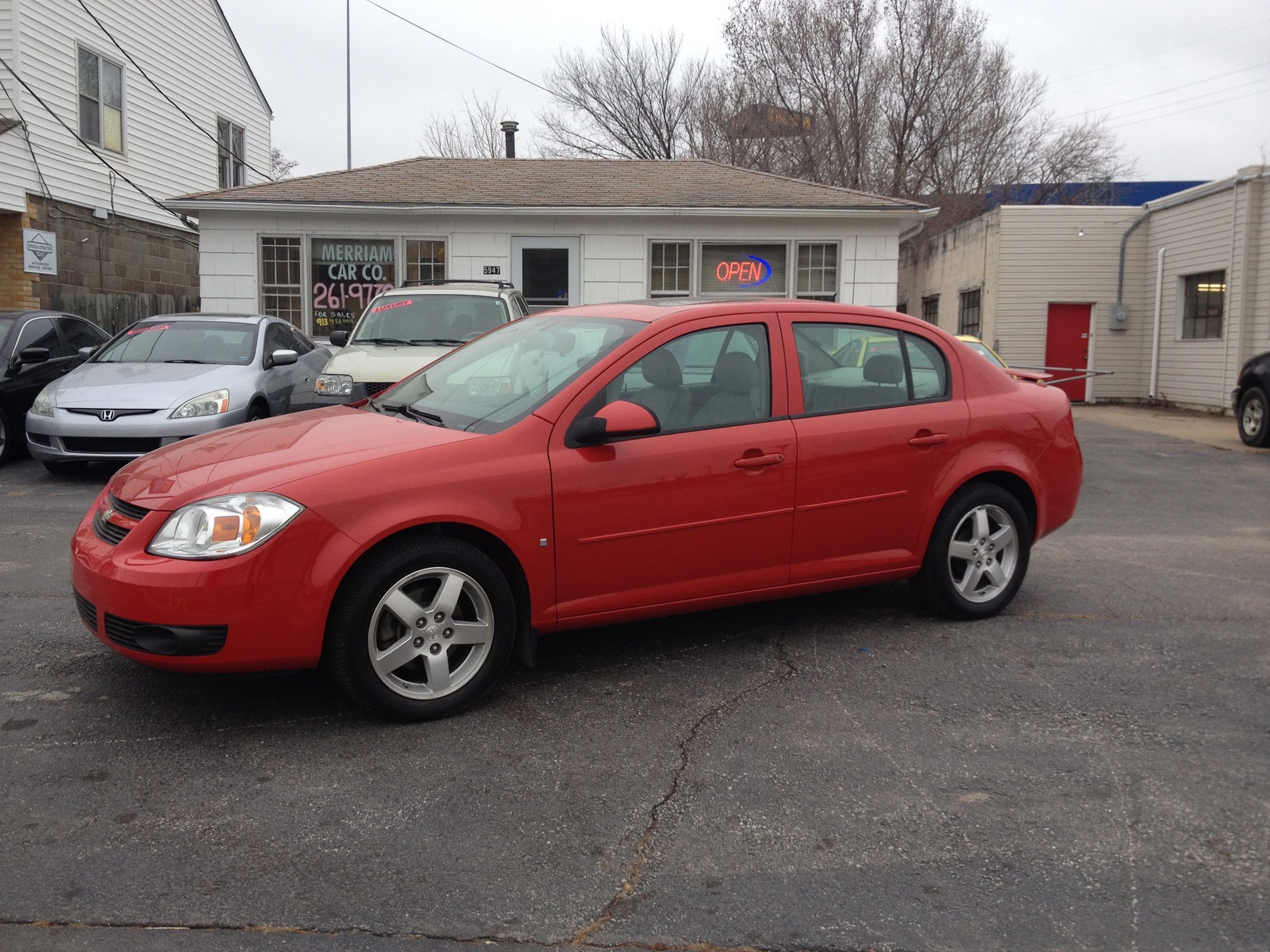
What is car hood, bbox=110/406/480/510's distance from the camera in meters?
3.85

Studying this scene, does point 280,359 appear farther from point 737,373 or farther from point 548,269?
point 548,269

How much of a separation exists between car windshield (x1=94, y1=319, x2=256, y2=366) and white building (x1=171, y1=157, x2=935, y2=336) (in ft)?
17.4

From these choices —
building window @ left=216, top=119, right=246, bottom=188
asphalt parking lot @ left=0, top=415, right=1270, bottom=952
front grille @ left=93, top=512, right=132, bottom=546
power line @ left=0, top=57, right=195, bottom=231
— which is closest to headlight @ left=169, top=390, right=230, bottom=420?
asphalt parking lot @ left=0, top=415, right=1270, bottom=952

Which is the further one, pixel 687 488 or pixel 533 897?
pixel 687 488

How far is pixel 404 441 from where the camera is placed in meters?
4.15

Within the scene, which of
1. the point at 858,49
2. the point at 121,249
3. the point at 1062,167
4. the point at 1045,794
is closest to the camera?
the point at 1045,794

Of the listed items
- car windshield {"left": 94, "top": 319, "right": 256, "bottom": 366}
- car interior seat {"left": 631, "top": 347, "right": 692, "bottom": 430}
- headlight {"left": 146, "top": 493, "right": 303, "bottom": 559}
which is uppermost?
car windshield {"left": 94, "top": 319, "right": 256, "bottom": 366}

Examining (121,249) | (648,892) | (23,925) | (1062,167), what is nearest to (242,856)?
(23,925)

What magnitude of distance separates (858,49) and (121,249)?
2211 centimetres

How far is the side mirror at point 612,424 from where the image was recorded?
4164 mm

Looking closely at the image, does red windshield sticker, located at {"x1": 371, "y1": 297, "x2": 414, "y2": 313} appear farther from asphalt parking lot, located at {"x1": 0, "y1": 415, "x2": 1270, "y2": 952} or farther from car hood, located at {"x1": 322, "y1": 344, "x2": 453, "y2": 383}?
asphalt parking lot, located at {"x1": 0, "y1": 415, "x2": 1270, "y2": 952}

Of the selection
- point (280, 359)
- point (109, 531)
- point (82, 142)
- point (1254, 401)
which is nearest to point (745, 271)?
point (1254, 401)

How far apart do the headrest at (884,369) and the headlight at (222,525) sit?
2.70m

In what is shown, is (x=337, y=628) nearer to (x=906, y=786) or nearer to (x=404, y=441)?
(x=404, y=441)
